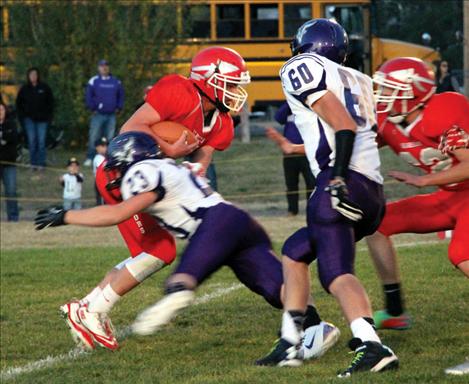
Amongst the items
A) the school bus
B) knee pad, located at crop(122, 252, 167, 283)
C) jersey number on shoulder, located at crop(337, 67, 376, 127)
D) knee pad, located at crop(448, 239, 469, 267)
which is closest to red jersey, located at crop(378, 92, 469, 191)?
knee pad, located at crop(448, 239, 469, 267)

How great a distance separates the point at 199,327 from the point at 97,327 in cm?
88

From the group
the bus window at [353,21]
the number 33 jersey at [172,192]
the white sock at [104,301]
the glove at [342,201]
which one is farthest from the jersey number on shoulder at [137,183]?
the bus window at [353,21]

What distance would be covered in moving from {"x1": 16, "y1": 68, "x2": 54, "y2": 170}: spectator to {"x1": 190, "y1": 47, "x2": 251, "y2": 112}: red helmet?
477 inches

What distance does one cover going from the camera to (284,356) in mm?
6270

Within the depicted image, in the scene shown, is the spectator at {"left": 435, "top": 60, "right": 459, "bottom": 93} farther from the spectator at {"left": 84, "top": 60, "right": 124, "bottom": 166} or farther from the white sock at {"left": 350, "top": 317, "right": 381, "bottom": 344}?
the white sock at {"left": 350, "top": 317, "right": 381, "bottom": 344}

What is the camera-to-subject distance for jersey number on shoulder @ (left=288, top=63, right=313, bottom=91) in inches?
239

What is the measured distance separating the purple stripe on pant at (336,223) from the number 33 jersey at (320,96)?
82mm

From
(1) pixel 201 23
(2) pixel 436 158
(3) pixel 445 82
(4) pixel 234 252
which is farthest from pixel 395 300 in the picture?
(1) pixel 201 23

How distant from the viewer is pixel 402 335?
284 inches

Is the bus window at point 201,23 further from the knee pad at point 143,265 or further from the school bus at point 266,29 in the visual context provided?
the knee pad at point 143,265

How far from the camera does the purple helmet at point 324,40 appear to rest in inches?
250

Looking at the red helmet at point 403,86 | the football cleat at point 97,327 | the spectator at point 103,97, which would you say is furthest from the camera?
the spectator at point 103,97

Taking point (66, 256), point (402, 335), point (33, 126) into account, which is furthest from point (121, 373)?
point (33, 126)

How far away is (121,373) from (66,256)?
221 inches
